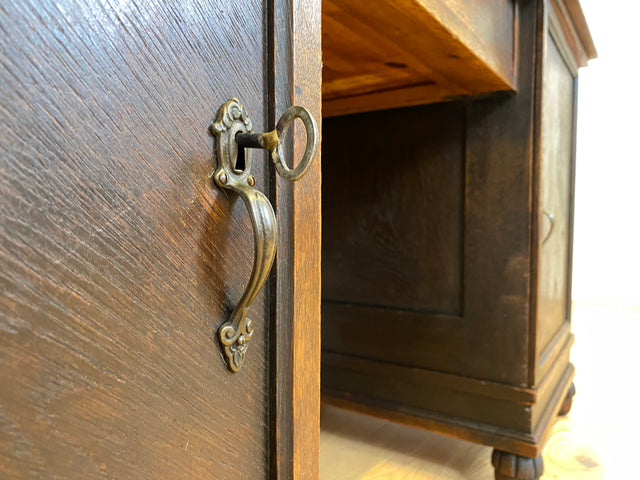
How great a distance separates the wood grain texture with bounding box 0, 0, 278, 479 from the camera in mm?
195

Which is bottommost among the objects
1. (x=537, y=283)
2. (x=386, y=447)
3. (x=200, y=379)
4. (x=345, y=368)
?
(x=386, y=447)

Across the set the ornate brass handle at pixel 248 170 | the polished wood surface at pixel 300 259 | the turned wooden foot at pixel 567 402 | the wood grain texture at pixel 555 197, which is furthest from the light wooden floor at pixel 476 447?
the ornate brass handle at pixel 248 170

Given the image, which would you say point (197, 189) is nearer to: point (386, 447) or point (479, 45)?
point (479, 45)

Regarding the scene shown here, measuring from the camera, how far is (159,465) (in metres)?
0.26

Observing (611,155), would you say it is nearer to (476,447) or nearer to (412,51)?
(476,447)

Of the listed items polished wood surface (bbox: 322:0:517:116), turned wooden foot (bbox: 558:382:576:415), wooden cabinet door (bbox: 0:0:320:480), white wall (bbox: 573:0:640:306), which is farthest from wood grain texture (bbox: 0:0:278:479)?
white wall (bbox: 573:0:640:306)

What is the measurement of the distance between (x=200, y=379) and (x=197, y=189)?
0.10 metres

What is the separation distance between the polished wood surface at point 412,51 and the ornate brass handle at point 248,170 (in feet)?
1.02

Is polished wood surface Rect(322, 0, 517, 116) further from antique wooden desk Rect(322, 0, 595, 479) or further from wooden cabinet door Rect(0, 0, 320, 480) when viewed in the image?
wooden cabinet door Rect(0, 0, 320, 480)

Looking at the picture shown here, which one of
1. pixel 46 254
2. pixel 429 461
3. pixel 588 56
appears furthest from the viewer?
pixel 588 56

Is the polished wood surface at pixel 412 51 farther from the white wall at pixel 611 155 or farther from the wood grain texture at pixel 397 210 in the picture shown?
the white wall at pixel 611 155

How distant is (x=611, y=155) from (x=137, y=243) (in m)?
2.76

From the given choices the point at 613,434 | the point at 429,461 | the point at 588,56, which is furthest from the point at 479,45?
the point at 613,434

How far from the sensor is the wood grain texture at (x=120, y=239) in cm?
19
